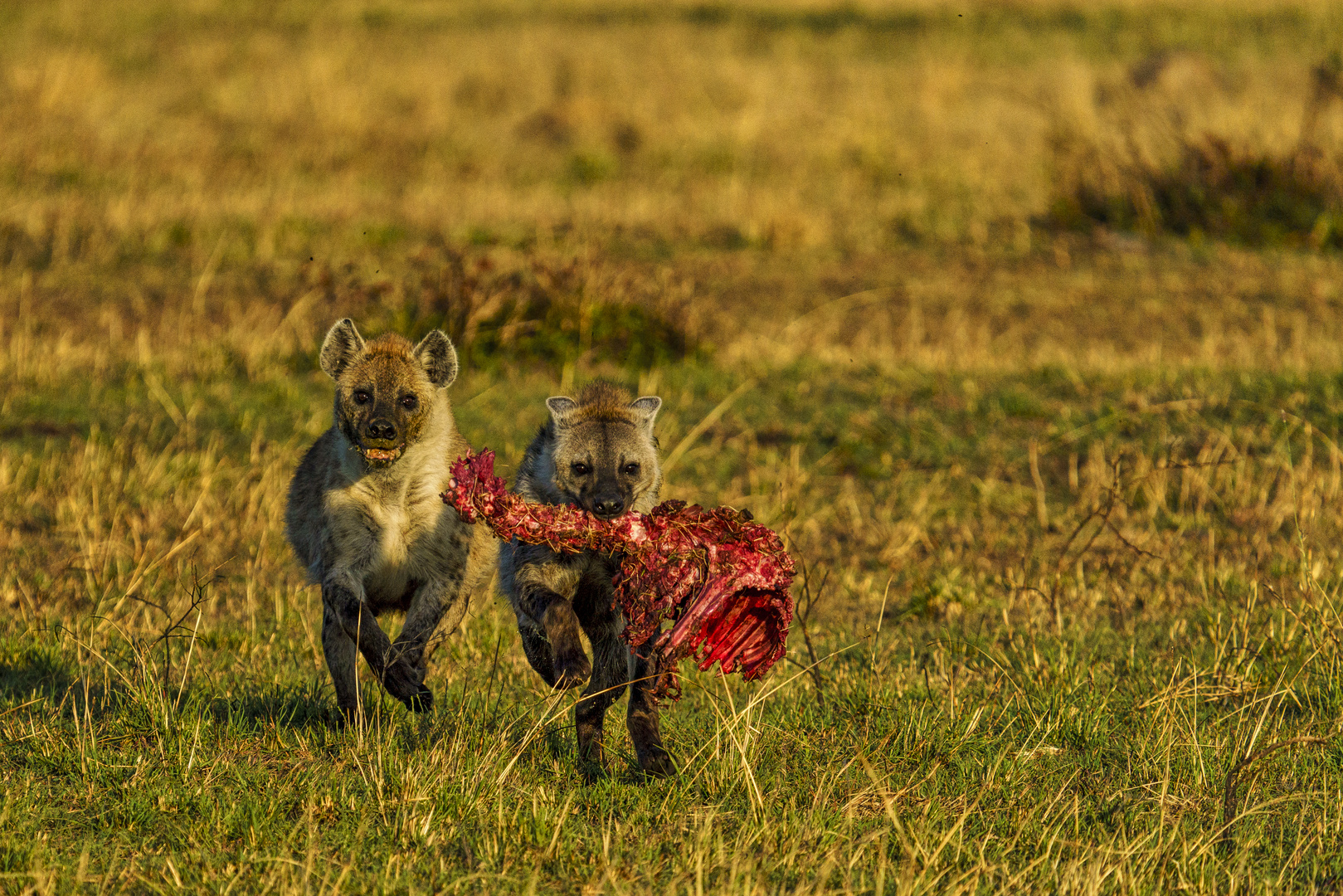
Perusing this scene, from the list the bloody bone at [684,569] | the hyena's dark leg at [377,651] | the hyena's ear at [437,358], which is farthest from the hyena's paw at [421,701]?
the hyena's ear at [437,358]

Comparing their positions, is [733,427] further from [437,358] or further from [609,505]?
[609,505]

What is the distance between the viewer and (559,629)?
17.2 ft

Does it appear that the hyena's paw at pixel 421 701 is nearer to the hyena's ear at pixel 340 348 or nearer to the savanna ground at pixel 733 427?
the savanna ground at pixel 733 427

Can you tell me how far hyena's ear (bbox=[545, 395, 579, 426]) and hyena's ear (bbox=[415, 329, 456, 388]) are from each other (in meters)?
0.50

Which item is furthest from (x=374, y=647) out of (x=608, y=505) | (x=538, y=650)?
(x=608, y=505)

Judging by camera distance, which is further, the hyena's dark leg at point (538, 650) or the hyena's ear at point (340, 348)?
the hyena's ear at point (340, 348)

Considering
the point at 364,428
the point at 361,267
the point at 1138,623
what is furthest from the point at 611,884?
the point at 361,267

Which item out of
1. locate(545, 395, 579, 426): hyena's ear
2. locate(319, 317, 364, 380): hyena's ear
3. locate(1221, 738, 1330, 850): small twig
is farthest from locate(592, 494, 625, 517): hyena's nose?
locate(1221, 738, 1330, 850): small twig

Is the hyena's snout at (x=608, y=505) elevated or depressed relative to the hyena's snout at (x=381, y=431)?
depressed

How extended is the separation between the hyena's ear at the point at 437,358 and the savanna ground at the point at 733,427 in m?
1.29

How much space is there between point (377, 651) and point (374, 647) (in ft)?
0.07

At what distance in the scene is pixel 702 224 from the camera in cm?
1655

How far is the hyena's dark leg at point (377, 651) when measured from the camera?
561 centimetres

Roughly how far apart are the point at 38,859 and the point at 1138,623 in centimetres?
508
